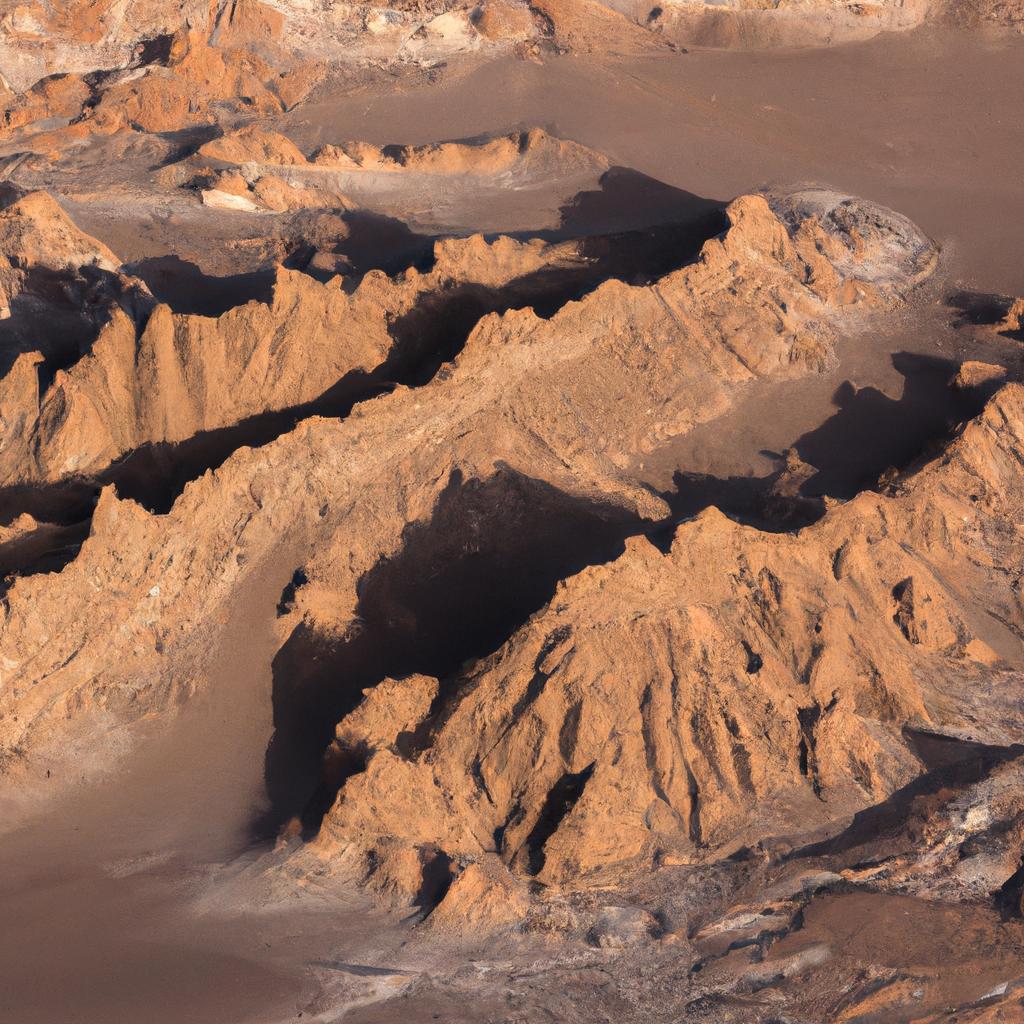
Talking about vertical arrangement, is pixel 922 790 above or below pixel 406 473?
below

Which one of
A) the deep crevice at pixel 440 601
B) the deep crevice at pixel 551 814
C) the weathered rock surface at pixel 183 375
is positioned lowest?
the deep crevice at pixel 551 814

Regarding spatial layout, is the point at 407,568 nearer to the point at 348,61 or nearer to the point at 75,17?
the point at 348,61

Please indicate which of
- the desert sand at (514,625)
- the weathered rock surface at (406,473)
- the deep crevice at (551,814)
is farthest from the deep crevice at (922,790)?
the weathered rock surface at (406,473)

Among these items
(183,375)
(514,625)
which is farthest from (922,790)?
(183,375)

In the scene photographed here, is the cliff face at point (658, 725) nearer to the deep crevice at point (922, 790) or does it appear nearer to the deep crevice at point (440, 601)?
the deep crevice at point (922, 790)

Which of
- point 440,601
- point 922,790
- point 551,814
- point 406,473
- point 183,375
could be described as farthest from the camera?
point 183,375

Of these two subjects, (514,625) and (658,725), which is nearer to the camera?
(658,725)

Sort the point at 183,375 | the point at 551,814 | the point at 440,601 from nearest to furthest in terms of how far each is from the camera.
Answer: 1. the point at 551,814
2. the point at 440,601
3. the point at 183,375

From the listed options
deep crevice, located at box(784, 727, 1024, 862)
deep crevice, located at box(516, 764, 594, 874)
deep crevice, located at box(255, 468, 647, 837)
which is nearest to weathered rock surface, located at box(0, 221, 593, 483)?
deep crevice, located at box(255, 468, 647, 837)

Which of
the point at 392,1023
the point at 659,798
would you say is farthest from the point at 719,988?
the point at 392,1023

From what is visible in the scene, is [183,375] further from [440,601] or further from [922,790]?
[922,790]

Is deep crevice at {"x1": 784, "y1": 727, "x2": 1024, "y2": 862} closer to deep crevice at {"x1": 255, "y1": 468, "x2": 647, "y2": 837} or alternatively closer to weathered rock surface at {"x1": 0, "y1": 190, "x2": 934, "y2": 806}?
deep crevice at {"x1": 255, "y1": 468, "x2": 647, "y2": 837}

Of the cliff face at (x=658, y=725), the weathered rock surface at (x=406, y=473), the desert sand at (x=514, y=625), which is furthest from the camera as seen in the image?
the weathered rock surface at (x=406, y=473)
